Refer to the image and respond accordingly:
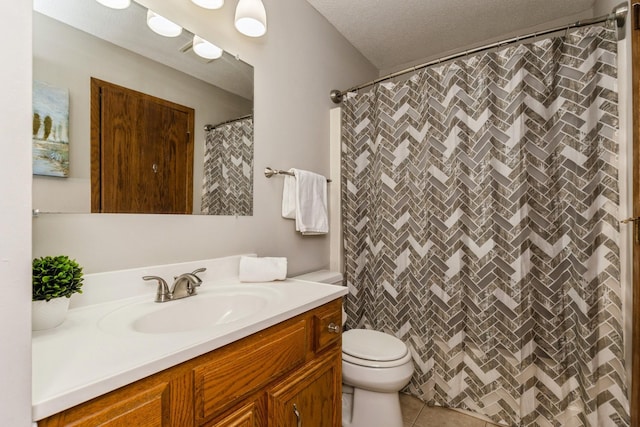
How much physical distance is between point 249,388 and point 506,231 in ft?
4.68

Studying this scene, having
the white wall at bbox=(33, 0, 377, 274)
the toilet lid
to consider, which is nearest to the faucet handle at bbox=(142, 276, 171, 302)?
the white wall at bbox=(33, 0, 377, 274)

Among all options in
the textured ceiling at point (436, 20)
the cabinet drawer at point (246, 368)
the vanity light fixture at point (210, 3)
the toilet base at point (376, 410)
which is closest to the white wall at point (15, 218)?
the cabinet drawer at point (246, 368)

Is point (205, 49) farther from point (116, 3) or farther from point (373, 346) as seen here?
point (373, 346)

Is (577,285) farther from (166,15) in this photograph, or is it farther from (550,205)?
(166,15)

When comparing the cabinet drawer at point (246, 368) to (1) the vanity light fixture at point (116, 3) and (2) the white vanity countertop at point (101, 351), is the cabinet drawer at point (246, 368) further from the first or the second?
(1) the vanity light fixture at point (116, 3)

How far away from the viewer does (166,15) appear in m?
1.19

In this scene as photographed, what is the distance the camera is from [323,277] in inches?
72.6

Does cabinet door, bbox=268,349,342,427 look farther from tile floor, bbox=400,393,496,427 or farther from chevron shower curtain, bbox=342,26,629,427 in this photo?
chevron shower curtain, bbox=342,26,629,427

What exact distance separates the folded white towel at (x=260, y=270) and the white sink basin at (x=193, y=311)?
0.08 metres

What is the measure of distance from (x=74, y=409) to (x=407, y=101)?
194 cm

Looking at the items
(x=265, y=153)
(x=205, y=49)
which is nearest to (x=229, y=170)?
(x=265, y=153)

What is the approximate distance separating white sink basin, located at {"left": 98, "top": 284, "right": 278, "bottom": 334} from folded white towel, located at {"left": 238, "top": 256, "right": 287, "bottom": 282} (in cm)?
8

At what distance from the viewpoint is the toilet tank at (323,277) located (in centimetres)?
179

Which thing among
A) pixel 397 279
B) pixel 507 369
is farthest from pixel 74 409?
pixel 507 369
